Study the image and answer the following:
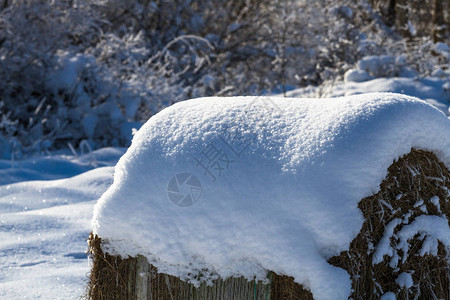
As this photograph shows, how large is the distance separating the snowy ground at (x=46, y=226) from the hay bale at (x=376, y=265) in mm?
319

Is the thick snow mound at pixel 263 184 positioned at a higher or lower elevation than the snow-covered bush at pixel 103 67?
higher

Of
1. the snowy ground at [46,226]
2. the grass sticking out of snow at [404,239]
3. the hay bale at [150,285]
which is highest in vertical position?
the grass sticking out of snow at [404,239]

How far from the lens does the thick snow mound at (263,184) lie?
2010 millimetres

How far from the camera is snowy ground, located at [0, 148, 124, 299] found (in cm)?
312

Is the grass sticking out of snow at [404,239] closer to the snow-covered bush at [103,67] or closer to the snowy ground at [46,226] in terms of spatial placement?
the snowy ground at [46,226]

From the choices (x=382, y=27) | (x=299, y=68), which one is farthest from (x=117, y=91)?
(x=382, y=27)

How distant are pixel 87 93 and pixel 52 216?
162 inches

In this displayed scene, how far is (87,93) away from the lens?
8.15m

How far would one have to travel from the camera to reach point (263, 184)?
2100mm

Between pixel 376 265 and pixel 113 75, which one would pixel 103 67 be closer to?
pixel 113 75

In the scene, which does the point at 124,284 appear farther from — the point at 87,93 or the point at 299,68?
the point at 299,68

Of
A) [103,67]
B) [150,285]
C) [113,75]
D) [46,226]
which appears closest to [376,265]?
[150,285]

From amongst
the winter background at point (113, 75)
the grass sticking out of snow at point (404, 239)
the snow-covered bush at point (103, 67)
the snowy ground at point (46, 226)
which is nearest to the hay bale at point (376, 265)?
the grass sticking out of snow at point (404, 239)

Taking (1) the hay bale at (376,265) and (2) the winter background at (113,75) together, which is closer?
(1) the hay bale at (376,265)
